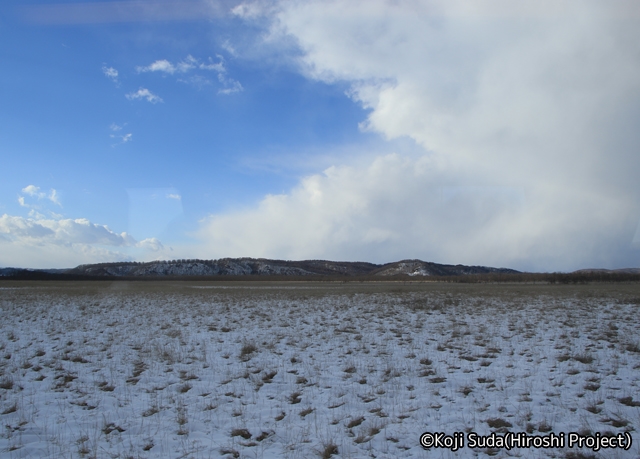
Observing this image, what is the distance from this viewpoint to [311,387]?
9031 millimetres

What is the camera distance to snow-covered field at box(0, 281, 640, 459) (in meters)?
6.47

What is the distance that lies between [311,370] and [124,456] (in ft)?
16.9

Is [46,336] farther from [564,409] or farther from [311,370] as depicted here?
[564,409]

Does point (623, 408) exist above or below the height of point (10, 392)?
above

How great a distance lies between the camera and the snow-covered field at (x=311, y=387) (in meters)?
6.47

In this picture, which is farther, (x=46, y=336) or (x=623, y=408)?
(x=46, y=336)

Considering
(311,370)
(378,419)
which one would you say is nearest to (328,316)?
(311,370)

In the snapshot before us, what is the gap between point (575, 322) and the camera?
51.7 feet

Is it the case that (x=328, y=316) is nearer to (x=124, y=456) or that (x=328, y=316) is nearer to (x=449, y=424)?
(x=449, y=424)

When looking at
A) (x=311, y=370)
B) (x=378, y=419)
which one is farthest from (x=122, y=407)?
(x=378, y=419)

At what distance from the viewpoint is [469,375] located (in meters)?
9.44

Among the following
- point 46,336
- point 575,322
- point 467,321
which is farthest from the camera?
point 467,321

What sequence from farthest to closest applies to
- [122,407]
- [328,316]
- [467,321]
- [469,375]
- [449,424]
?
[328,316]
[467,321]
[469,375]
[122,407]
[449,424]

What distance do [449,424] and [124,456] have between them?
18.8ft
